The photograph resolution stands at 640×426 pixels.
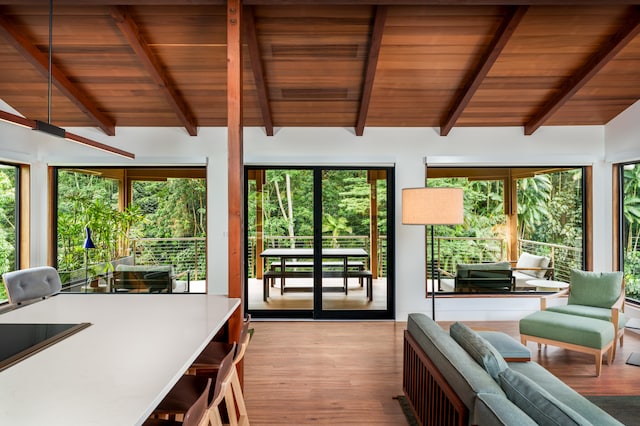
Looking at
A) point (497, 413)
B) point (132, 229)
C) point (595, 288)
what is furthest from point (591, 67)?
point (132, 229)

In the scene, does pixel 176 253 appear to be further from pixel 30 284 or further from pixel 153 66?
pixel 153 66


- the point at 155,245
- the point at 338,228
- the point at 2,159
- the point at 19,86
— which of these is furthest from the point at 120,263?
the point at 338,228

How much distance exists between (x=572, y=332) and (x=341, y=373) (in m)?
2.01

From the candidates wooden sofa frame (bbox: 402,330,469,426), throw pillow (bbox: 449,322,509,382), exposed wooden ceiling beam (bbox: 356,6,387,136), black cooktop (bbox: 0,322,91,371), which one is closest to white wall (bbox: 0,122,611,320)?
exposed wooden ceiling beam (bbox: 356,6,387,136)

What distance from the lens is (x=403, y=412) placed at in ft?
9.24

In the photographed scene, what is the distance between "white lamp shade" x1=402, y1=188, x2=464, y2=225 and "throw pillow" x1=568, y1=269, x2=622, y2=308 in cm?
165

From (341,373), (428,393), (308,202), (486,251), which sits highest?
(308,202)

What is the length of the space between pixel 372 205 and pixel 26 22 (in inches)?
153

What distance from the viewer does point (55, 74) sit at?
3.91m

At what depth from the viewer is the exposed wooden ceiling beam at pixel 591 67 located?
3.37 m

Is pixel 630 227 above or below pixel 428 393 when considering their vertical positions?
above

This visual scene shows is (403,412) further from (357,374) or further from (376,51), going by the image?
(376,51)

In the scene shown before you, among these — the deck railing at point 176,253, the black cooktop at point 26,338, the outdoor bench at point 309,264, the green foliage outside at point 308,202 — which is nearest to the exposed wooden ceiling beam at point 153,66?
the green foliage outside at point 308,202

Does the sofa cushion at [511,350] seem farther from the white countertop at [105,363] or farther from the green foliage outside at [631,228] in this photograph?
the green foliage outside at [631,228]
